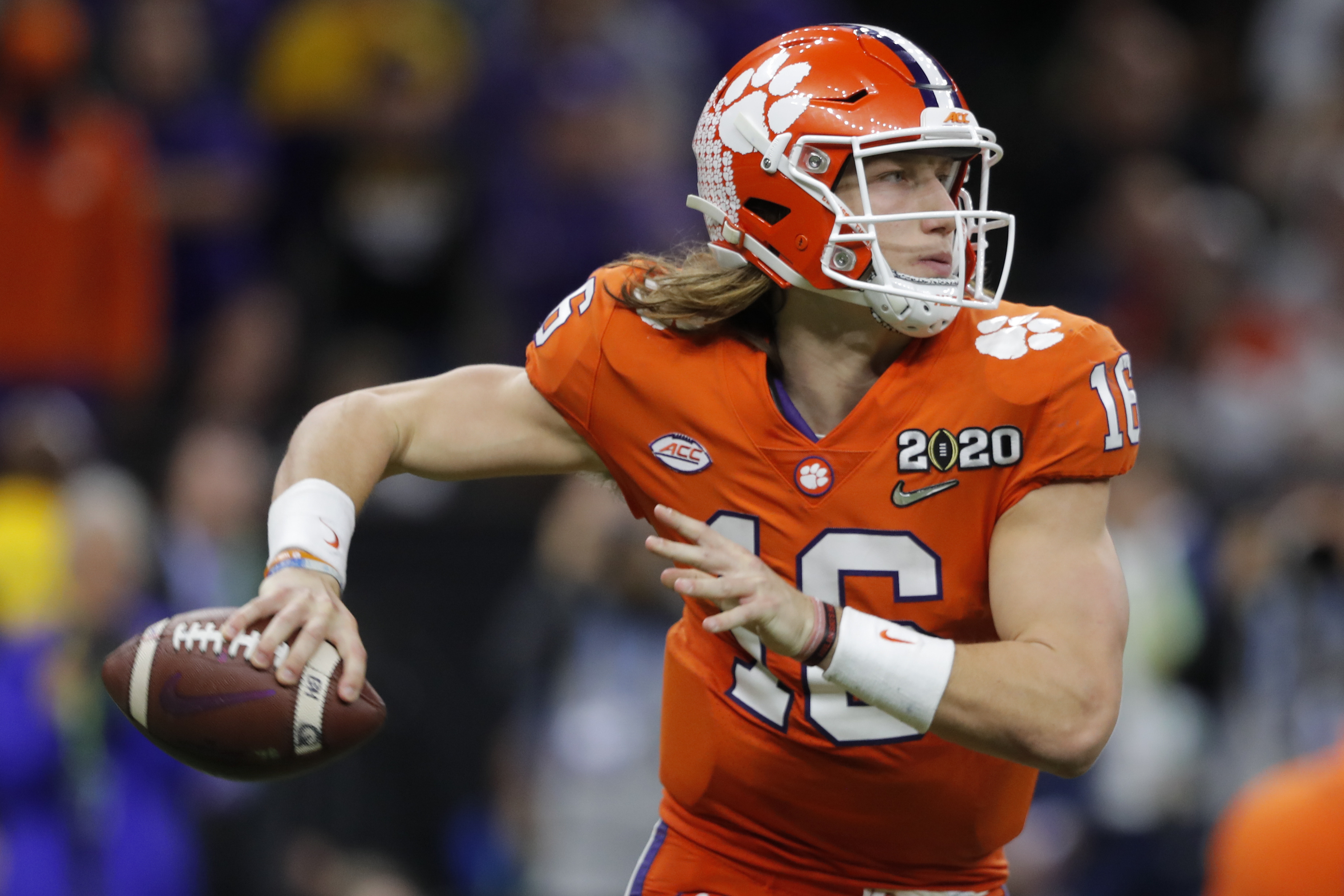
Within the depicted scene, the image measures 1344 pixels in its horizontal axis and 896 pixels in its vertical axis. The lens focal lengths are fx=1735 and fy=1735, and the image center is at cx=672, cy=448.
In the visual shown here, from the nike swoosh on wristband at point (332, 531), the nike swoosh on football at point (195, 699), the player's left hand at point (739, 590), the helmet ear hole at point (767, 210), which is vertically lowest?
the nike swoosh on football at point (195, 699)

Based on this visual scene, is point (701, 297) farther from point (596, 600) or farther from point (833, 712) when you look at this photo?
point (596, 600)

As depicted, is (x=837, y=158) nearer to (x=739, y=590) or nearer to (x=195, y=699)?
(x=739, y=590)

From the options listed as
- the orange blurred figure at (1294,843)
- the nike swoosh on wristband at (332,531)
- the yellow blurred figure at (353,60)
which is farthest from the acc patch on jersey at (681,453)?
the yellow blurred figure at (353,60)

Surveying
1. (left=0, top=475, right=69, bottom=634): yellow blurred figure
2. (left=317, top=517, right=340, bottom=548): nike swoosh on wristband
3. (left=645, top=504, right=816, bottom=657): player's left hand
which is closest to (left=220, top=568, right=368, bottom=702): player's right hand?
(left=317, top=517, right=340, bottom=548): nike swoosh on wristband

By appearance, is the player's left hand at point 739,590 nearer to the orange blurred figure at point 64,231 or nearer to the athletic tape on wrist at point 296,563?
the athletic tape on wrist at point 296,563

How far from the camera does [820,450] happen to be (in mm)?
2973

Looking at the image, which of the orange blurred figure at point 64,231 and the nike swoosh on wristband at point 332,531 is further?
the orange blurred figure at point 64,231

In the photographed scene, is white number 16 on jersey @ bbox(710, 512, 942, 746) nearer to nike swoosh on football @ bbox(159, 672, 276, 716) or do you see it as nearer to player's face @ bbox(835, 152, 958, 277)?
player's face @ bbox(835, 152, 958, 277)

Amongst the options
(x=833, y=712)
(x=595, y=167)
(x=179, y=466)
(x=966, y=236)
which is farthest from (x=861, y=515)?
(x=595, y=167)

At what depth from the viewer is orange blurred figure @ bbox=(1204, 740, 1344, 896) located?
7.94ft

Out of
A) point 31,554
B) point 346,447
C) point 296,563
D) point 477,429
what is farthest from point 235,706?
point 31,554

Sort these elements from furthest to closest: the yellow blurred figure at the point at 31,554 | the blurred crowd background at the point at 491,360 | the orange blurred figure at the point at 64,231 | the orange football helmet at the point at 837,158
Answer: the orange blurred figure at the point at 64,231 < the yellow blurred figure at the point at 31,554 < the blurred crowd background at the point at 491,360 < the orange football helmet at the point at 837,158

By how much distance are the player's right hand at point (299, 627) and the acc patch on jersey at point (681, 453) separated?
2.08 ft

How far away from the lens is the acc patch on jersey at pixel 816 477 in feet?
9.71
